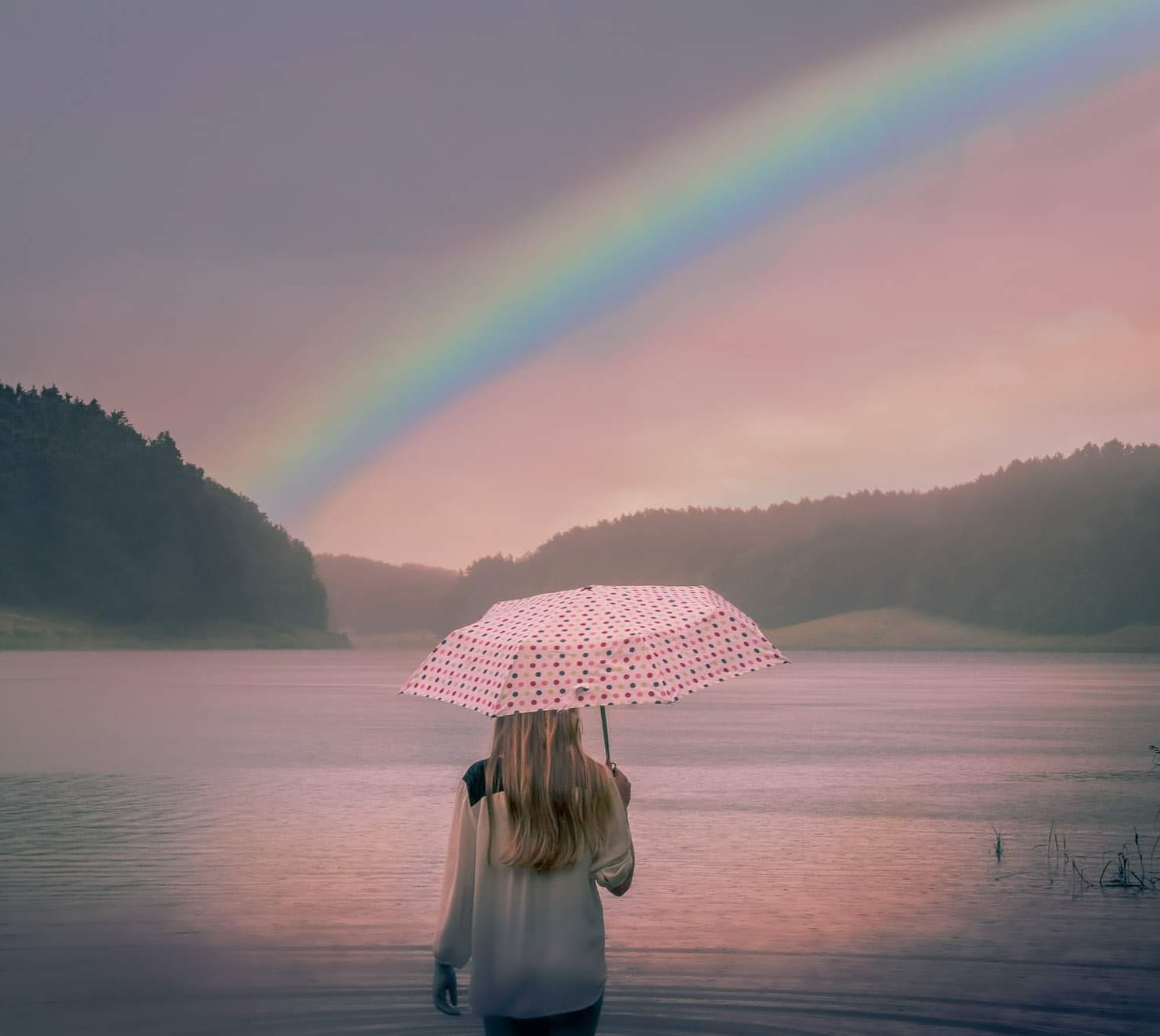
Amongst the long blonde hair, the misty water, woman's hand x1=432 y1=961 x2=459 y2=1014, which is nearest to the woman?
the long blonde hair

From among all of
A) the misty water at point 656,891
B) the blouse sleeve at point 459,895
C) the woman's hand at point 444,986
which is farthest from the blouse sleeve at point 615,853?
the misty water at point 656,891

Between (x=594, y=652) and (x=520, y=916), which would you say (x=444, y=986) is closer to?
(x=520, y=916)

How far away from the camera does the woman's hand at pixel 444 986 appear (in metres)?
5.82

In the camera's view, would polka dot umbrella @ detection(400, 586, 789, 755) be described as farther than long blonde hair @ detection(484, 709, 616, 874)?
Yes

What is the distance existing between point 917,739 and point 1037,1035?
1606 inches

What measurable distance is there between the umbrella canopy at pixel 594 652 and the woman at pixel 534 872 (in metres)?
0.14

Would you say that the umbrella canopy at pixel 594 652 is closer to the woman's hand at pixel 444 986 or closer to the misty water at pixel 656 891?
the woman's hand at pixel 444 986

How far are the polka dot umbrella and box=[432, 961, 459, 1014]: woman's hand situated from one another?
3.48 feet

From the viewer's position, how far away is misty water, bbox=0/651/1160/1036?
35.9ft

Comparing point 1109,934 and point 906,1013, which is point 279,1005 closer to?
point 906,1013

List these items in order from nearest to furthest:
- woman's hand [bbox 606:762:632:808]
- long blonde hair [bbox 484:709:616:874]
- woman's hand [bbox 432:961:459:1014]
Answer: long blonde hair [bbox 484:709:616:874]
woman's hand [bbox 606:762:632:808]
woman's hand [bbox 432:961:459:1014]

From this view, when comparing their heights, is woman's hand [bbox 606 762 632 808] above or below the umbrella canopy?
below

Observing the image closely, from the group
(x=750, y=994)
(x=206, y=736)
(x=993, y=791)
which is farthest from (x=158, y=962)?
(x=206, y=736)

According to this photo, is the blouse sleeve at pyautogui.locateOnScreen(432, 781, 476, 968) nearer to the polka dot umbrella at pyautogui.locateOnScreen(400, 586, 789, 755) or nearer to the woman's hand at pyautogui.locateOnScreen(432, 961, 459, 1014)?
the woman's hand at pyautogui.locateOnScreen(432, 961, 459, 1014)
